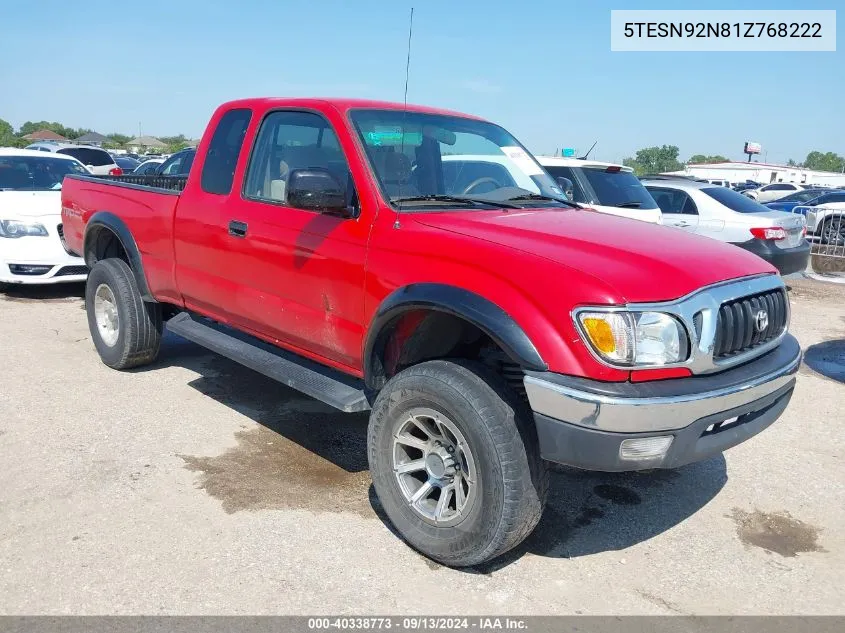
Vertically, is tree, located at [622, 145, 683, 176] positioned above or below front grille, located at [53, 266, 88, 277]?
above

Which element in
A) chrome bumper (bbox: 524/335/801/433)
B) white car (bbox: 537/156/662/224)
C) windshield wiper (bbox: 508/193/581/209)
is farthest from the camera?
white car (bbox: 537/156/662/224)

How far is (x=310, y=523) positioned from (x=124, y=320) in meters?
2.67

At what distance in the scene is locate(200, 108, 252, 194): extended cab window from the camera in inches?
179

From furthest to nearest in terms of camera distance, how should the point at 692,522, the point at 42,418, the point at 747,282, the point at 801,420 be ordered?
the point at 801,420, the point at 42,418, the point at 692,522, the point at 747,282

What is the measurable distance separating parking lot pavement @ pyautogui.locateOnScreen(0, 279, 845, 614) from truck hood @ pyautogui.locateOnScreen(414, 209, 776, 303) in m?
1.33

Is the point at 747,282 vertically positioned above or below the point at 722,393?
above

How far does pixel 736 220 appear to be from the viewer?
9.95m

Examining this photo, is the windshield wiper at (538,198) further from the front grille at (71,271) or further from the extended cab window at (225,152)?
the front grille at (71,271)

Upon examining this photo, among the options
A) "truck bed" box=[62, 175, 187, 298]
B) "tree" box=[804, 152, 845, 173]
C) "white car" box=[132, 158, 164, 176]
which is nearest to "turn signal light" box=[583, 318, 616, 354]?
"truck bed" box=[62, 175, 187, 298]

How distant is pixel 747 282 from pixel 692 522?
4.41 ft

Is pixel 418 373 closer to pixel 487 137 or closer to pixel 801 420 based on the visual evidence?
pixel 487 137

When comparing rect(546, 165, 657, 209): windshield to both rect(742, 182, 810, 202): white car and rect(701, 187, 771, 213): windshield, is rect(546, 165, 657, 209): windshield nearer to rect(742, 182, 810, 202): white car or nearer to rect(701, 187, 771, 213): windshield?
rect(701, 187, 771, 213): windshield

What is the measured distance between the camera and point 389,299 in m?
3.33

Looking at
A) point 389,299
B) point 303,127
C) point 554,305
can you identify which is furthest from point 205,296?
point 554,305
